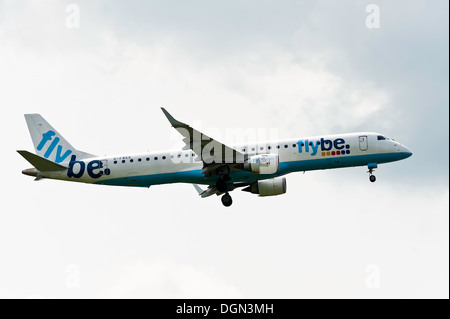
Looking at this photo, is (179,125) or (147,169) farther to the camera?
(147,169)

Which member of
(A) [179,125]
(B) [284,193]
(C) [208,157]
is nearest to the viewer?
(A) [179,125]

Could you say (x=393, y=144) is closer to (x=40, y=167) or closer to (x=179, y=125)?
(x=179, y=125)

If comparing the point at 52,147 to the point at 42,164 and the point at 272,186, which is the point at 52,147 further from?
the point at 272,186

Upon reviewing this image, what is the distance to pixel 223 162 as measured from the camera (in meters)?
52.2

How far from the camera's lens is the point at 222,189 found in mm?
53938

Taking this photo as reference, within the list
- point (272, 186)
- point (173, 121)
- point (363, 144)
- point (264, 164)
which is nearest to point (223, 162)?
point (264, 164)

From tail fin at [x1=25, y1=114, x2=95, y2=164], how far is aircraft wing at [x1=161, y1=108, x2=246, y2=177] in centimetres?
1033

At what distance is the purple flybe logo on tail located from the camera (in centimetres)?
5709

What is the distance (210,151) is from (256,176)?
13.2 feet

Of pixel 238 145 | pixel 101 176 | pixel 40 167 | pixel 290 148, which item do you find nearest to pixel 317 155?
pixel 290 148

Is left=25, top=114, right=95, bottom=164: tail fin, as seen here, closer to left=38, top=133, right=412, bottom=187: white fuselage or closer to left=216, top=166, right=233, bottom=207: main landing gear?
left=38, top=133, right=412, bottom=187: white fuselage

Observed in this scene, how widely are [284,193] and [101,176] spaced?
1454 cm

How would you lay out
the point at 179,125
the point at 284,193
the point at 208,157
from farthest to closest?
the point at 284,193 < the point at 208,157 < the point at 179,125

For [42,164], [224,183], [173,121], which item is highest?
[173,121]
